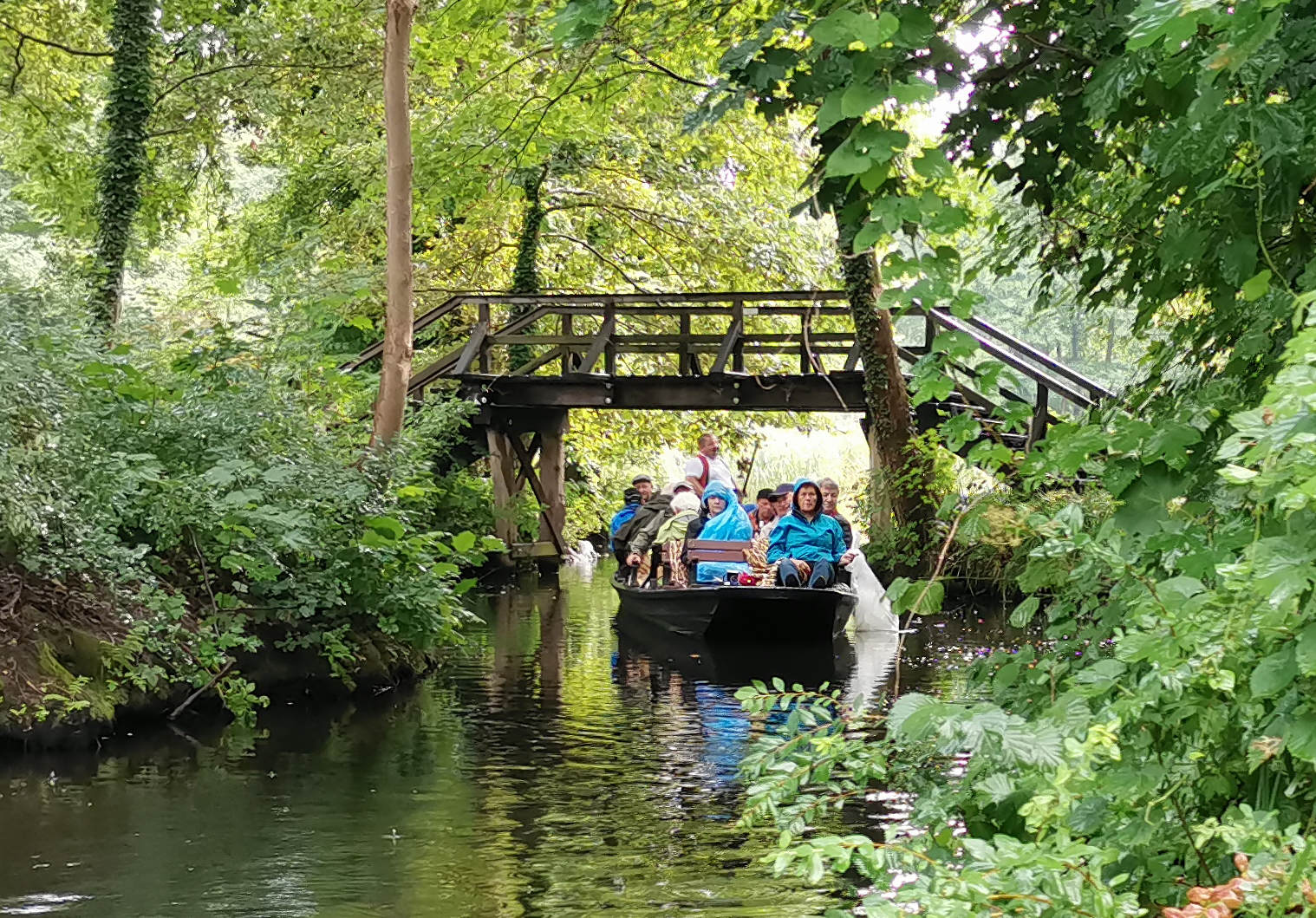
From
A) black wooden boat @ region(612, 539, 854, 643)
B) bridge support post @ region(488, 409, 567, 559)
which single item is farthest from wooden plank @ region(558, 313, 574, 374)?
black wooden boat @ region(612, 539, 854, 643)

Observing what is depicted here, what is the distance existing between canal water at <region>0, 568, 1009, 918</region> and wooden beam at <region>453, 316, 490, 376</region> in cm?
989

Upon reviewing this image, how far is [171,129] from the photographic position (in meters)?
22.8

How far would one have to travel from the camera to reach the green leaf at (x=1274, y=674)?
2926 mm

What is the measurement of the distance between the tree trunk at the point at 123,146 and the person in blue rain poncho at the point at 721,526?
5873 millimetres

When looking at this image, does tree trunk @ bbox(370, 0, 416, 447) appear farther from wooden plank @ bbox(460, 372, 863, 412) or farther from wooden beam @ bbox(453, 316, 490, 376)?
wooden beam @ bbox(453, 316, 490, 376)

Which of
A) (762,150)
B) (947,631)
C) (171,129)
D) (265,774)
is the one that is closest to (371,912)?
(265,774)

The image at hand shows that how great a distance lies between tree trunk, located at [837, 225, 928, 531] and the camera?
19.0m

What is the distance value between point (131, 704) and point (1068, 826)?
25.4ft

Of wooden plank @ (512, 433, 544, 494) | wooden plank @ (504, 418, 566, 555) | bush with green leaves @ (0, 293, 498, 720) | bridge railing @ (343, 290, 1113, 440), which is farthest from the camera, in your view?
wooden plank @ (512, 433, 544, 494)

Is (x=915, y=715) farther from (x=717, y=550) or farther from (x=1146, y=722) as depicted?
(x=717, y=550)

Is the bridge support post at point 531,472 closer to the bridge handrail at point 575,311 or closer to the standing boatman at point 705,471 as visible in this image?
the bridge handrail at point 575,311

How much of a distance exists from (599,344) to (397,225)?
9.06 metres

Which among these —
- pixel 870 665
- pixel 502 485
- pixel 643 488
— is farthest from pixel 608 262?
pixel 870 665

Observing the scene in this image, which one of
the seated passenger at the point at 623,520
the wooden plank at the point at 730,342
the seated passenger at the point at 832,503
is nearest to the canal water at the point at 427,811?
the seated passenger at the point at 832,503
